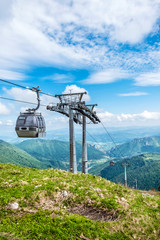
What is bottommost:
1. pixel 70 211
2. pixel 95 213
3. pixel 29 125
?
pixel 95 213

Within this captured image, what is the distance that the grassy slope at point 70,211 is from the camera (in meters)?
6.36

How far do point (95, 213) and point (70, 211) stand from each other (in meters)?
1.14

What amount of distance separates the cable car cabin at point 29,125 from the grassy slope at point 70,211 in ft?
9.33

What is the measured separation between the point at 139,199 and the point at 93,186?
265cm

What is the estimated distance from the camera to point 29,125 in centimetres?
1280

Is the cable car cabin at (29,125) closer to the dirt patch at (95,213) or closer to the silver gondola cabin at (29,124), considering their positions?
the silver gondola cabin at (29,124)

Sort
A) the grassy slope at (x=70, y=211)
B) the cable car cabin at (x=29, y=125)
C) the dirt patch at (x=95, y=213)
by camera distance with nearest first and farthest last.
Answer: the grassy slope at (x=70, y=211), the dirt patch at (x=95, y=213), the cable car cabin at (x=29, y=125)

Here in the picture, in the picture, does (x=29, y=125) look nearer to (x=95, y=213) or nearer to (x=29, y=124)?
(x=29, y=124)

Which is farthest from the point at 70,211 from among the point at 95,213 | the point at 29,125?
the point at 29,125

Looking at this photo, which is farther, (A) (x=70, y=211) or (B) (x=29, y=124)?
(B) (x=29, y=124)

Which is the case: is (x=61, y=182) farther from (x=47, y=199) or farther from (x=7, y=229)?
(x=7, y=229)

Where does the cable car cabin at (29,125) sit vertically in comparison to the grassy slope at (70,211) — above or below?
above

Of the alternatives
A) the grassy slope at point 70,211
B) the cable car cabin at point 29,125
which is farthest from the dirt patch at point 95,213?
the cable car cabin at point 29,125

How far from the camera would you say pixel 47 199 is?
8.78 m
